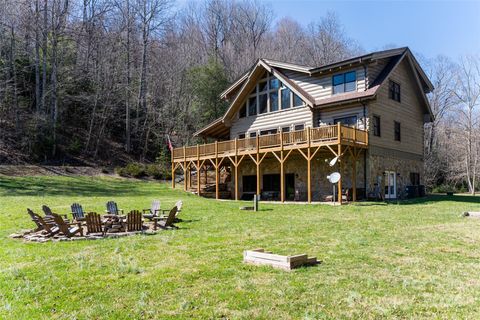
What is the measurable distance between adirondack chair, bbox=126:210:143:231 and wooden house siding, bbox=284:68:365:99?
1526 cm

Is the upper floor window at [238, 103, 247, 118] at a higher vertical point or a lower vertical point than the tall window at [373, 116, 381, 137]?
higher

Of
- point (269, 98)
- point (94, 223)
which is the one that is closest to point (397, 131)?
point (269, 98)

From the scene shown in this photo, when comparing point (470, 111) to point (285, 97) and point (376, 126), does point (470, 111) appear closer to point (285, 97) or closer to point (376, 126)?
point (376, 126)

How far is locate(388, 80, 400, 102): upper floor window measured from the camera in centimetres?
2350

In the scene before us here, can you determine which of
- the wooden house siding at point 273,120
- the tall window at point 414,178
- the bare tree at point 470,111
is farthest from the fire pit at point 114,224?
the bare tree at point 470,111

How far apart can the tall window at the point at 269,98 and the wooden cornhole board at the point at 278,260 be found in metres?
18.1

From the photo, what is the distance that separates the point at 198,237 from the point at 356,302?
5564mm

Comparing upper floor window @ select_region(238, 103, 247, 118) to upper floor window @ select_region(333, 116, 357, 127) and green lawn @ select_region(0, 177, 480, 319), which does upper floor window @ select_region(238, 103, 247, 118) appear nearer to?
upper floor window @ select_region(333, 116, 357, 127)

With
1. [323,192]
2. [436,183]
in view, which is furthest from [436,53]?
[323,192]

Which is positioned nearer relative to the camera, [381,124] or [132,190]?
[381,124]

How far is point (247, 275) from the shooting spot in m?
6.25

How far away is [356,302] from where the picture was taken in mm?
4969

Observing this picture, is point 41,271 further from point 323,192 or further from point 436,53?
point 436,53

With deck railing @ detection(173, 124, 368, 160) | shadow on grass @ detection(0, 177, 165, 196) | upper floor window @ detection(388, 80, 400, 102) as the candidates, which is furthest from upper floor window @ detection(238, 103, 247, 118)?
upper floor window @ detection(388, 80, 400, 102)
